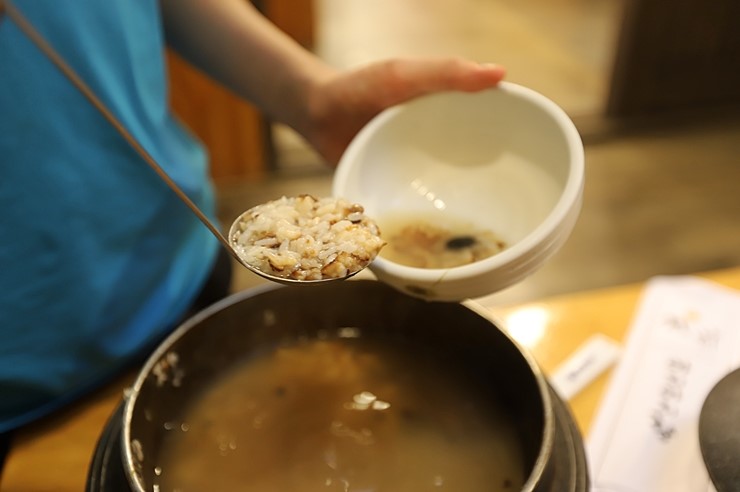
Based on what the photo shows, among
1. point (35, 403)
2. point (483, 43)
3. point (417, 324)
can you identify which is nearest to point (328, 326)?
point (417, 324)

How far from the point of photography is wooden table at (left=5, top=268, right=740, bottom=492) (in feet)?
2.80

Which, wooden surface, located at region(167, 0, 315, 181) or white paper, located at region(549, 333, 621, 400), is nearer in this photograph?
white paper, located at region(549, 333, 621, 400)

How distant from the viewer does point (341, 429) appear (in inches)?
31.6

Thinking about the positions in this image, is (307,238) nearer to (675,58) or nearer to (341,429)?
(341,429)

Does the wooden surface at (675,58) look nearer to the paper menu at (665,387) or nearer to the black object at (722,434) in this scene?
the paper menu at (665,387)

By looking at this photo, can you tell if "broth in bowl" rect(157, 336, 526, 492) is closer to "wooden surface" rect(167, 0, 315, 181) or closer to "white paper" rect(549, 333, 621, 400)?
"white paper" rect(549, 333, 621, 400)

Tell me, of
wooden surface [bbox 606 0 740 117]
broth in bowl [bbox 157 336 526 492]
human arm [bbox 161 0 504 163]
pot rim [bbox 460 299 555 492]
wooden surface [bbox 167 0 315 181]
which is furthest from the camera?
wooden surface [bbox 606 0 740 117]

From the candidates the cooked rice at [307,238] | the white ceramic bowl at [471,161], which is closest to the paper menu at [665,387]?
the white ceramic bowl at [471,161]

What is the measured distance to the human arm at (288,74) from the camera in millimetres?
895

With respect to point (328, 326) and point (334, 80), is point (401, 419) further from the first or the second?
point (334, 80)

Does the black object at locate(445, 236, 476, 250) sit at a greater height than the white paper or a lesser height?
greater

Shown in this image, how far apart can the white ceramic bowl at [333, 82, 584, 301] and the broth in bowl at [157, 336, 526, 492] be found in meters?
0.18

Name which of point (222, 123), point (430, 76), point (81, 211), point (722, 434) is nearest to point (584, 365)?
point (722, 434)

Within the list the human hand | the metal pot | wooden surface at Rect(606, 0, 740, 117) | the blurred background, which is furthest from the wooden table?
wooden surface at Rect(606, 0, 740, 117)
